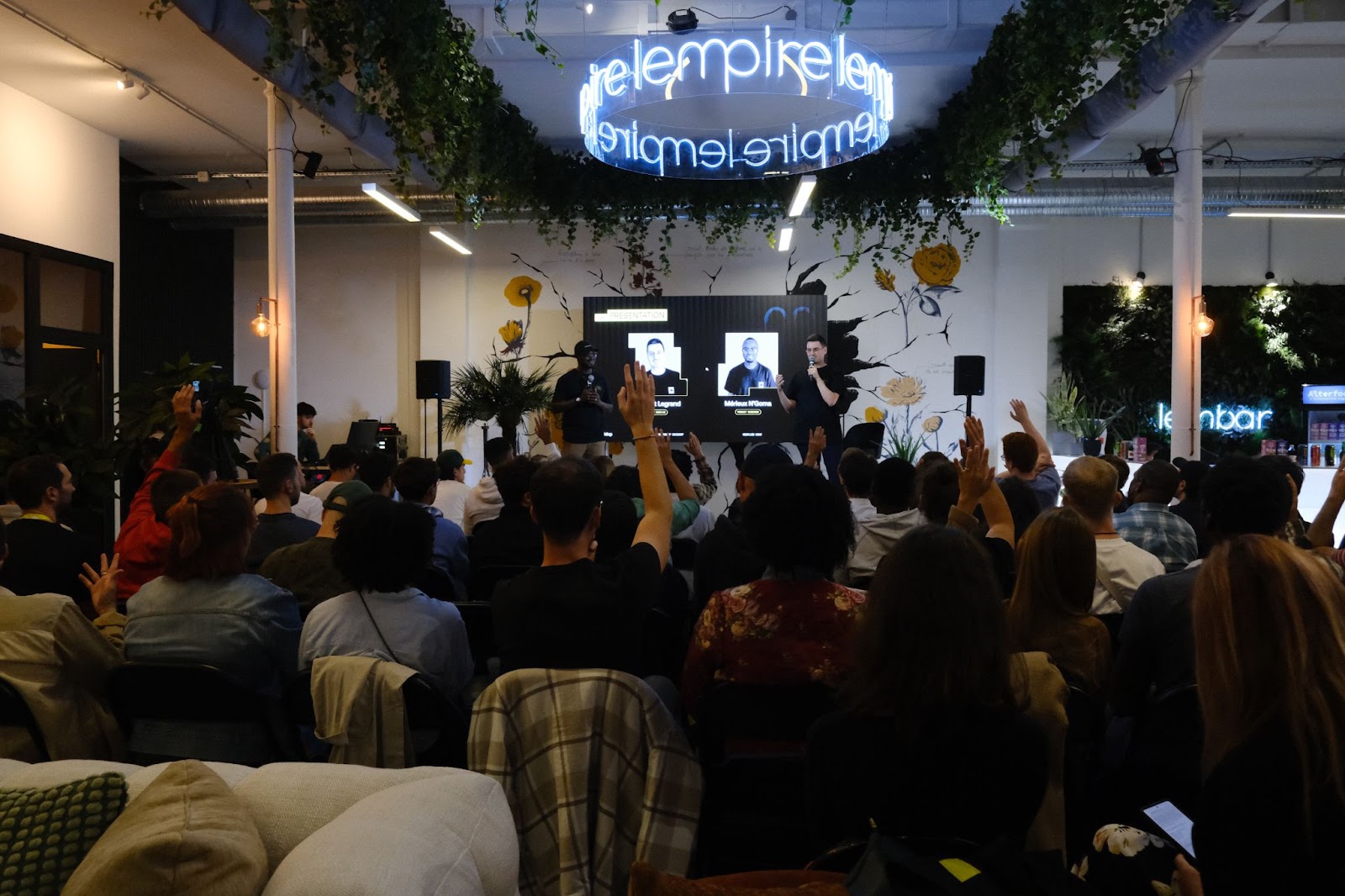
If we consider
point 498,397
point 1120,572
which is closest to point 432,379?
point 498,397

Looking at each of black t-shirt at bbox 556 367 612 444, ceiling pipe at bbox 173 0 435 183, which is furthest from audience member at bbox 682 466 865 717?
black t-shirt at bbox 556 367 612 444

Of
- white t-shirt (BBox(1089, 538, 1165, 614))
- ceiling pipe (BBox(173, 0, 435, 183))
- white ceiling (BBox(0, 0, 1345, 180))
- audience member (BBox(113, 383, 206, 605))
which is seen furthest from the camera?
white ceiling (BBox(0, 0, 1345, 180))

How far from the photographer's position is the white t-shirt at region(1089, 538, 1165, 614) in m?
3.27

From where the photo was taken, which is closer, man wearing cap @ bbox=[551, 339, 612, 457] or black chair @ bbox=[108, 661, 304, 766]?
black chair @ bbox=[108, 661, 304, 766]

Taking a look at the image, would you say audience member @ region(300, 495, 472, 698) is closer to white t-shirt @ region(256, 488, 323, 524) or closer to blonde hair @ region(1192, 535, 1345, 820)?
blonde hair @ region(1192, 535, 1345, 820)

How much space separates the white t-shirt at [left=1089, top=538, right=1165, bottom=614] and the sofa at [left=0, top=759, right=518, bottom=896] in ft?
7.56

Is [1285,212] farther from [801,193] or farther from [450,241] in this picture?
[450,241]

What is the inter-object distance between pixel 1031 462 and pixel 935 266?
774 cm

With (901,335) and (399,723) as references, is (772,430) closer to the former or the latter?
(901,335)

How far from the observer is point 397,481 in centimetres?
443

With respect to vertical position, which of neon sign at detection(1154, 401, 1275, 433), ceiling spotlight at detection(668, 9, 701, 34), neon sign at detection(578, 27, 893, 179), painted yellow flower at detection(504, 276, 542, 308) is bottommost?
neon sign at detection(1154, 401, 1275, 433)

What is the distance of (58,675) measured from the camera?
245cm

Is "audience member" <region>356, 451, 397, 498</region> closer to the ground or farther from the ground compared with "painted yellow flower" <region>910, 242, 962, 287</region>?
closer to the ground

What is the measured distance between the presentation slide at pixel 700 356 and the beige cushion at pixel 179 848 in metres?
10.2
